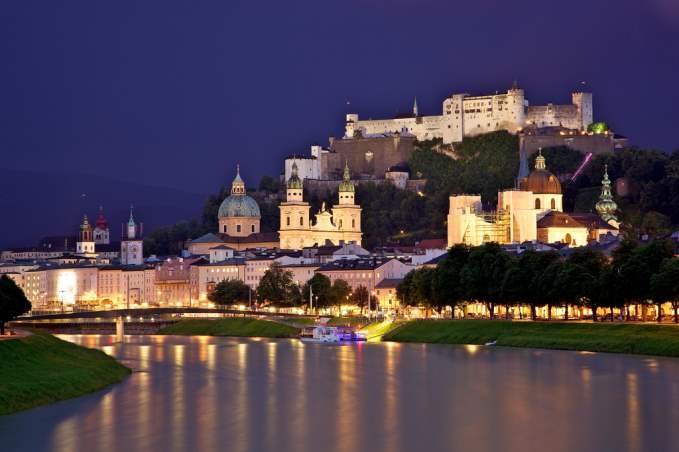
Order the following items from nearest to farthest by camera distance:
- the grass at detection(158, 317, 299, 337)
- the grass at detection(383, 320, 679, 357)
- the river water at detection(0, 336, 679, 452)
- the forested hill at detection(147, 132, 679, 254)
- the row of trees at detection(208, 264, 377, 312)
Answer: the river water at detection(0, 336, 679, 452) → the grass at detection(383, 320, 679, 357) → the grass at detection(158, 317, 299, 337) → the row of trees at detection(208, 264, 377, 312) → the forested hill at detection(147, 132, 679, 254)

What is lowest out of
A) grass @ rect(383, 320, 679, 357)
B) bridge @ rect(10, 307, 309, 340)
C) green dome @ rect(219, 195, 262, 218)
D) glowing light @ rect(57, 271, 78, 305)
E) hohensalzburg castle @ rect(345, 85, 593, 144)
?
grass @ rect(383, 320, 679, 357)

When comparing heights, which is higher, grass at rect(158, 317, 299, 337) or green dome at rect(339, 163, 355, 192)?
green dome at rect(339, 163, 355, 192)

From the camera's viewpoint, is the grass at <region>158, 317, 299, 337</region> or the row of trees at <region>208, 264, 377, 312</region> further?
the row of trees at <region>208, 264, 377, 312</region>

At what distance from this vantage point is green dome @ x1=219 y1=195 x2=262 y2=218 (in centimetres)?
13688

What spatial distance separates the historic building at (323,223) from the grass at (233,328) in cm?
3514

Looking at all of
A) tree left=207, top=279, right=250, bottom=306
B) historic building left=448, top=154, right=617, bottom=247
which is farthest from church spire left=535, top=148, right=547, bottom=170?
tree left=207, top=279, right=250, bottom=306

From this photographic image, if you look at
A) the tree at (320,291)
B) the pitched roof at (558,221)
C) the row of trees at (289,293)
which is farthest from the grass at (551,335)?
the pitched roof at (558,221)

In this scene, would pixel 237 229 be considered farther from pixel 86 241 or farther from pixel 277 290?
pixel 277 290

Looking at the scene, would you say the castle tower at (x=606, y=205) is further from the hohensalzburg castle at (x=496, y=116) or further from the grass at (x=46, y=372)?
the grass at (x=46, y=372)

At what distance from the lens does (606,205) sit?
111438 mm

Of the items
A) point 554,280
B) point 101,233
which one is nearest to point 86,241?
point 101,233

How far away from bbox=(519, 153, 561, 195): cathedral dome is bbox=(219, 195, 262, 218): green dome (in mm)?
29441

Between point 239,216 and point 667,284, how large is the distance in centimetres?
7915

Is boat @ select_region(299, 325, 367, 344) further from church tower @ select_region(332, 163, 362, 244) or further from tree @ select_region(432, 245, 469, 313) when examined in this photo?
church tower @ select_region(332, 163, 362, 244)
